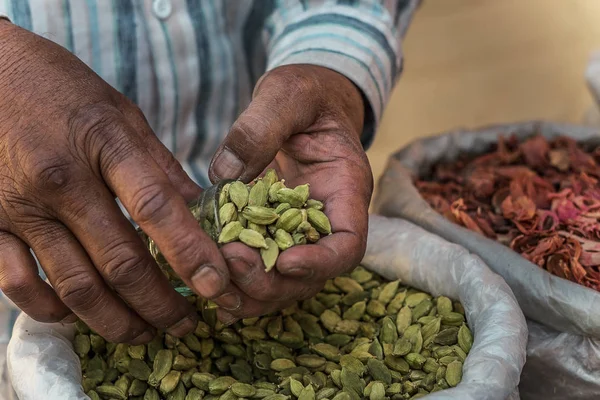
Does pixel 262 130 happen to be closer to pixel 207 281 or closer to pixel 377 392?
pixel 207 281

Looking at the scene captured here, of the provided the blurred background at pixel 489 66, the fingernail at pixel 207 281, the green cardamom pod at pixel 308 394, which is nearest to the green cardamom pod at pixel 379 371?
the green cardamom pod at pixel 308 394

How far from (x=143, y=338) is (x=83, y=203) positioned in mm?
269

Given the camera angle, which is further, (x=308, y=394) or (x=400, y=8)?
(x=400, y=8)

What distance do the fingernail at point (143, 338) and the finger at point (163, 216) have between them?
0.24 m

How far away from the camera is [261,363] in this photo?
1.12 m

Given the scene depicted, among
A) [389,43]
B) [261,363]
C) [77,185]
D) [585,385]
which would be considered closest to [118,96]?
[77,185]

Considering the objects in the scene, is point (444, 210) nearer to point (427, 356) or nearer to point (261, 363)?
point (427, 356)

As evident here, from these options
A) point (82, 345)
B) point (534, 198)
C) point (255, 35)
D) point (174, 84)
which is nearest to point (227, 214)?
point (82, 345)

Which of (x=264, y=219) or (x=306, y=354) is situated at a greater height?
(x=264, y=219)

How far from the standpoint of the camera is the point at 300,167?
45.4 inches

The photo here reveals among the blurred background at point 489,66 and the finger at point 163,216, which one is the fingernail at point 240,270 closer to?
the finger at point 163,216

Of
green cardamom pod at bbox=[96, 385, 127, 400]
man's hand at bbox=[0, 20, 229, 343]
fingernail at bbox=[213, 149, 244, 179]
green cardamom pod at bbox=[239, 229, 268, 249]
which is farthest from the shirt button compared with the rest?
green cardamom pod at bbox=[96, 385, 127, 400]

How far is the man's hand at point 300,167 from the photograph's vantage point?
0.92 metres

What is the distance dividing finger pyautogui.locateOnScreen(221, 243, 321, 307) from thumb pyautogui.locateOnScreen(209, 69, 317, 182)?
121 millimetres
